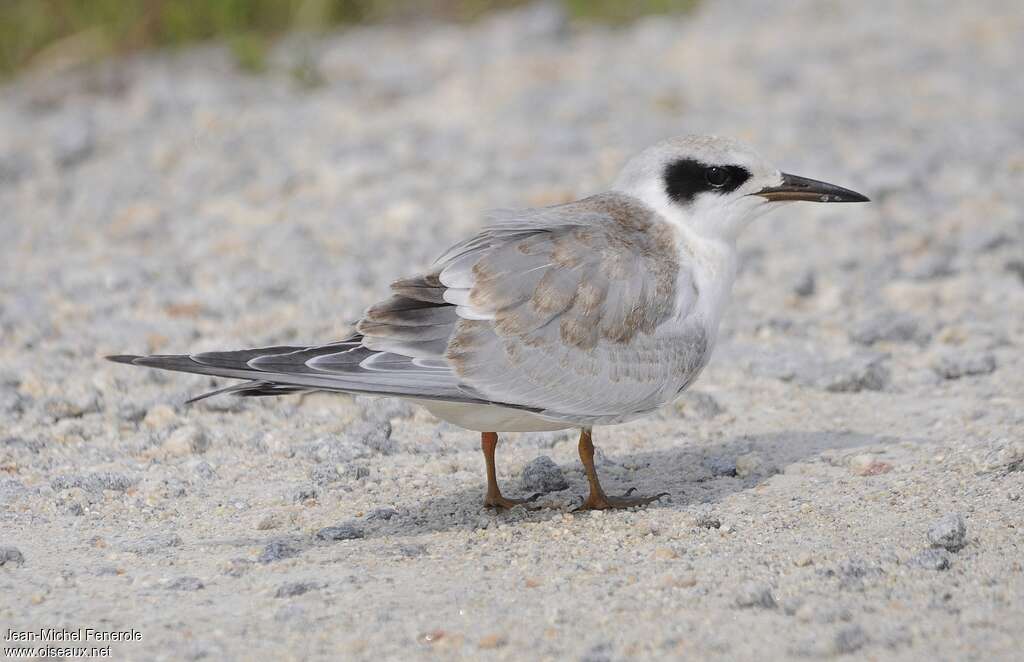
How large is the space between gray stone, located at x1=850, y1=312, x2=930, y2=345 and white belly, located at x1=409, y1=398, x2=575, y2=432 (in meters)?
1.96

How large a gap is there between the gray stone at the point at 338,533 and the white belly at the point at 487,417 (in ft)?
1.37

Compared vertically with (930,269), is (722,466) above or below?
below

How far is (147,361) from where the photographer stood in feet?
11.9

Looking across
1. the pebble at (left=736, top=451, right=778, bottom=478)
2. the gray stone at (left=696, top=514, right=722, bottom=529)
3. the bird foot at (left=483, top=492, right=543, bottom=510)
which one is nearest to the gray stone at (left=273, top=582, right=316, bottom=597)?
the bird foot at (left=483, top=492, right=543, bottom=510)

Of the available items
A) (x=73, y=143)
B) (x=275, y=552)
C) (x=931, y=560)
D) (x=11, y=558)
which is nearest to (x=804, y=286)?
(x=931, y=560)

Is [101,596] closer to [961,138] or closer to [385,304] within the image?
Result: [385,304]

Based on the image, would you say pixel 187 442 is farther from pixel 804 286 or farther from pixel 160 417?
pixel 804 286

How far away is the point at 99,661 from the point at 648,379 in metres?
1.89

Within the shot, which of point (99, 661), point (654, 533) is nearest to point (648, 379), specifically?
point (654, 533)

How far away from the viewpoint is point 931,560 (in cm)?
369

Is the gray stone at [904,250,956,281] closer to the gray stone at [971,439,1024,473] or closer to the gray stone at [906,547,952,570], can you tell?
the gray stone at [971,439,1024,473]

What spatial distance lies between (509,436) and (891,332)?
177cm

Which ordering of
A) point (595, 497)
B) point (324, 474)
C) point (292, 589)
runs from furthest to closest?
point (324, 474)
point (595, 497)
point (292, 589)

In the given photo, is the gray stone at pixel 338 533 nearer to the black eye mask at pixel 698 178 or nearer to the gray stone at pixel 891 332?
the black eye mask at pixel 698 178
